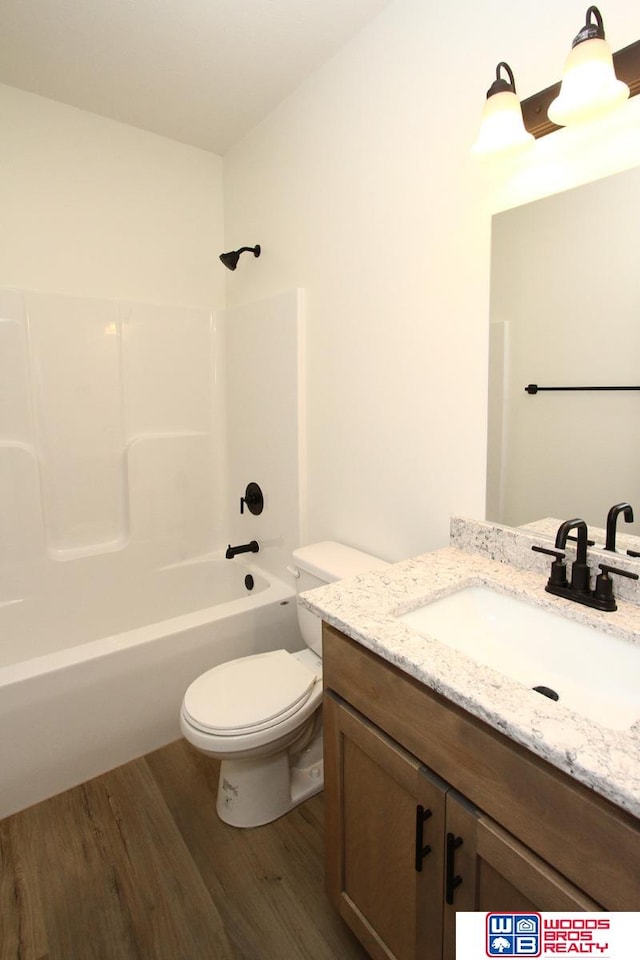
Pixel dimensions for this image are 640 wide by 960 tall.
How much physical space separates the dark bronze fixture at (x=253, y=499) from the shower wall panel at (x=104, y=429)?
339 mm

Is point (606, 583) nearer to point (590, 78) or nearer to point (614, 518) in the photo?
point (614, 518)

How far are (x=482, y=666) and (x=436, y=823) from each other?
297 millimetres

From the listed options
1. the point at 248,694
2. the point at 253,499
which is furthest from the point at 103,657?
the point at 253,499

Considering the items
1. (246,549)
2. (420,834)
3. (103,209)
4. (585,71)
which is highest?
(103,209)

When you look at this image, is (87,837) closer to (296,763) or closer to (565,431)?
(296,763)

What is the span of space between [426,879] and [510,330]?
1253mm

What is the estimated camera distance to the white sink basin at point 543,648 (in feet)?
3.11

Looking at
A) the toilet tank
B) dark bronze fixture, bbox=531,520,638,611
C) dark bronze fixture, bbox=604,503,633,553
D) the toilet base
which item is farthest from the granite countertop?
the toilet base

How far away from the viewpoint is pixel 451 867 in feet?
2.81

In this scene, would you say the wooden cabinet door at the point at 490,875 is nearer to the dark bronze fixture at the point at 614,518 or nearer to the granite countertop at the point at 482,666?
the granite countertop at the point at 482,666

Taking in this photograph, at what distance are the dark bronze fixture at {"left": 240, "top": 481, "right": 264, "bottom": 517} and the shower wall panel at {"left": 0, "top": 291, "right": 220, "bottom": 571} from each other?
1.11ft

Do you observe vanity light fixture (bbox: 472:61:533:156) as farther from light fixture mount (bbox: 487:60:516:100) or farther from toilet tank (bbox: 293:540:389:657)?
toilet tank (bbox: 293:540:389:657)

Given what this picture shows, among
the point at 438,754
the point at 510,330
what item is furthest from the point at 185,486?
the point at 438,754

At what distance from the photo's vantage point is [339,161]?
5.98 feet
